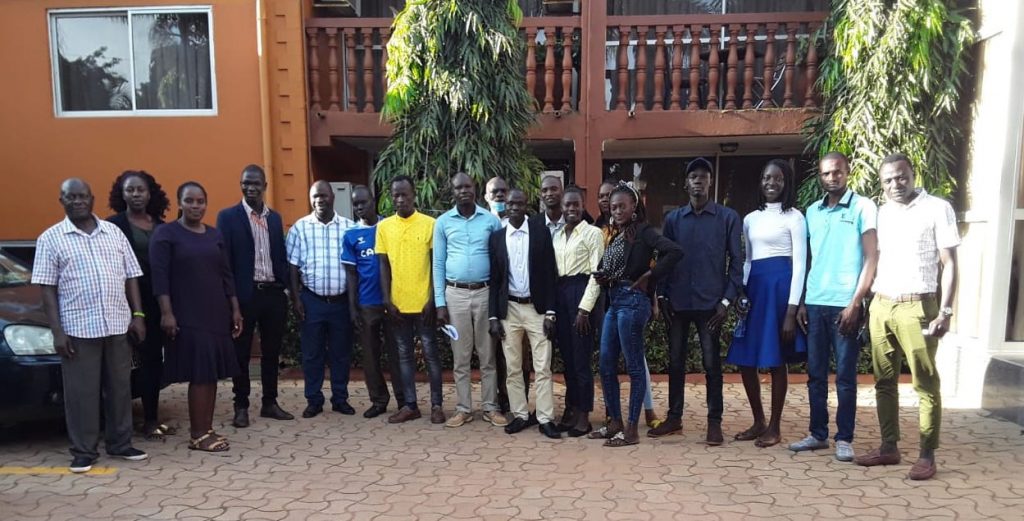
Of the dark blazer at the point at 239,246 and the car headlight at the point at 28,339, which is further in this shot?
the dark blazer at the point at 239,246

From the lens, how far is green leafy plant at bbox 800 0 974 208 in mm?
5477

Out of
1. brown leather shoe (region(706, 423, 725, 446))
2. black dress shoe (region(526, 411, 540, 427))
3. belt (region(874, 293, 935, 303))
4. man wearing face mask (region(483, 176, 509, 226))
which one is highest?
man wearing face mask (region(483, 176, 509, 226))

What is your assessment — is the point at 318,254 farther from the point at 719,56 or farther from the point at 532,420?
the point at 719,56

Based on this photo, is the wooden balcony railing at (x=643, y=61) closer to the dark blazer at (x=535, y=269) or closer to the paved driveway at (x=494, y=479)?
the dark blazer at (x=535, y=269)

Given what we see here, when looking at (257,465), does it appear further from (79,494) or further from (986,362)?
(986,362)

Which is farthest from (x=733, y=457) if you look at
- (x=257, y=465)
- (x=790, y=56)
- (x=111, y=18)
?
(x=111, y=18)

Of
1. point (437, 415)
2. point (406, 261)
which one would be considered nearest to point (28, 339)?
point (406, 261)

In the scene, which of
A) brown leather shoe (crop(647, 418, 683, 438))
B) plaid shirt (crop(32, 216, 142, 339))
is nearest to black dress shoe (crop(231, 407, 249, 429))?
plaid shirt (crop(32, 216, 142, 339))

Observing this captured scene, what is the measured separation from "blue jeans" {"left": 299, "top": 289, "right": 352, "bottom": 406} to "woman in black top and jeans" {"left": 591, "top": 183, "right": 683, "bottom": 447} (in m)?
2.14

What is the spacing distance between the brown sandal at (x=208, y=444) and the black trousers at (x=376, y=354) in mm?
1161

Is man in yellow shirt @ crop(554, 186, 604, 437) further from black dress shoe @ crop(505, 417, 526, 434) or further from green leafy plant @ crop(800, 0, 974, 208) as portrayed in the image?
green leafy plant @ crop(800, 0, 974, 208)

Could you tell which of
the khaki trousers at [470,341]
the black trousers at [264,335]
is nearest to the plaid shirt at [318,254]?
the black trousers at [264,335]

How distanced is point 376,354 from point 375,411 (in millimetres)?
456

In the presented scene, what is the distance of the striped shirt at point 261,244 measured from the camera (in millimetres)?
4621
